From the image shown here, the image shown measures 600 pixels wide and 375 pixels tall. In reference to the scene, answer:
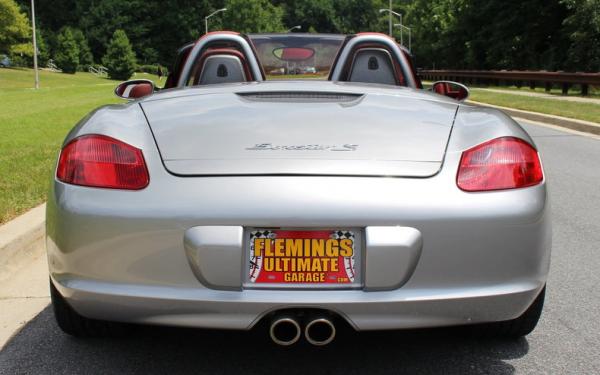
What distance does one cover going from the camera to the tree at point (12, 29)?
69125mm

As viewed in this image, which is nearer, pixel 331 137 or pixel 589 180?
pixel 331 137

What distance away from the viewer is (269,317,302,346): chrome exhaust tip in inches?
101

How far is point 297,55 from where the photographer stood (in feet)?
16.0

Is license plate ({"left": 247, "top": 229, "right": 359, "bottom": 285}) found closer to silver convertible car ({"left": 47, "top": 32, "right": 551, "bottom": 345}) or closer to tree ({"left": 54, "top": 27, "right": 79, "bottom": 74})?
silver convertible car ({"left": 47, "top": 32, "right": 551, "bottom": 345})

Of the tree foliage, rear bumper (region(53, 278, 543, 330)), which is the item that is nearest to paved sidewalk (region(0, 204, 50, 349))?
rear bumper (region(53, 278, 543, 330))

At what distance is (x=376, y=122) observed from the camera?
2.96m

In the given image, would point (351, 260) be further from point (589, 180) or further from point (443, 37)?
point (443, 37)

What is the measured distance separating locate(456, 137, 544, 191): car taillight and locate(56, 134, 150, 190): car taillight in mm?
1147

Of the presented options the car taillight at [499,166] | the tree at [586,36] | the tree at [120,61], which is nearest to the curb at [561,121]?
the car taillight at [499,166]

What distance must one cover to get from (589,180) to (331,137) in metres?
6.15

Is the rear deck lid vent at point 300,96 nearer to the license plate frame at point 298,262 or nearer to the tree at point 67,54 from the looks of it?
the license plate frame at point 298,262

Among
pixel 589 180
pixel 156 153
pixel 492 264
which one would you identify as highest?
pixel 156 153

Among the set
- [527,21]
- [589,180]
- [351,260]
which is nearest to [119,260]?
[351,260]

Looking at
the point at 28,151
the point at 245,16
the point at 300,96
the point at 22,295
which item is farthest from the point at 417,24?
the point at 300,96
